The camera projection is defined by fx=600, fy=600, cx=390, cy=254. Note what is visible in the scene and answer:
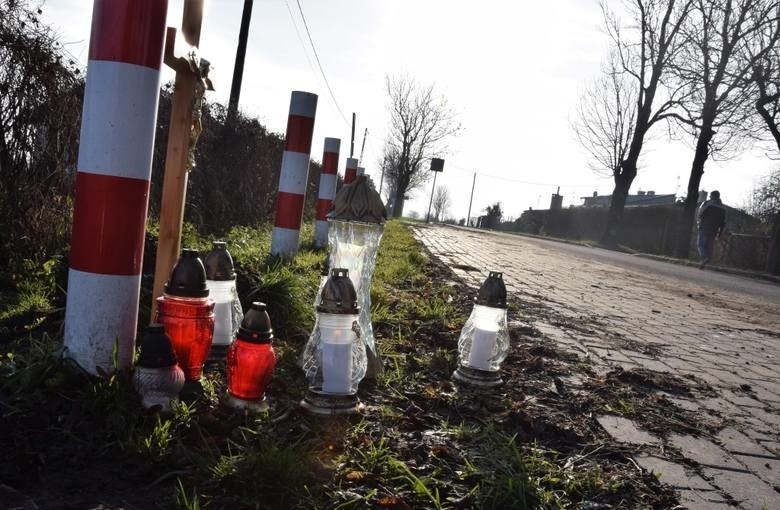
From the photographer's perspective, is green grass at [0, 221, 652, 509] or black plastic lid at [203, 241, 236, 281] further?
black plastic lid at [203, 241, 236, 281]

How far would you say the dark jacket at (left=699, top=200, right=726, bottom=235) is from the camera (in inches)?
726

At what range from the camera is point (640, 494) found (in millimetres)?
1833

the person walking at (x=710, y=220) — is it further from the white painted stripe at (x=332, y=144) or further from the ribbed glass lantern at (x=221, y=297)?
the ribbed glass lantern at (x=221, y=297)

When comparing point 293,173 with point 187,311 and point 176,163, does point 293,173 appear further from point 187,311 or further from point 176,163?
point 187,311

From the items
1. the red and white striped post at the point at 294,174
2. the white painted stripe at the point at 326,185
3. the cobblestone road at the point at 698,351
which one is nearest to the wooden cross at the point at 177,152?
the cobblestone road at the point at 698,351

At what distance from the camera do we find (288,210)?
17.9 ft

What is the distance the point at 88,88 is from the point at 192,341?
925 mm

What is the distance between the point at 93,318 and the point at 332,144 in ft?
21.0

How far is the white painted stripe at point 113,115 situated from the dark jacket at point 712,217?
19.6m

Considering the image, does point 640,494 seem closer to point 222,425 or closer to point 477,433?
point 477,433

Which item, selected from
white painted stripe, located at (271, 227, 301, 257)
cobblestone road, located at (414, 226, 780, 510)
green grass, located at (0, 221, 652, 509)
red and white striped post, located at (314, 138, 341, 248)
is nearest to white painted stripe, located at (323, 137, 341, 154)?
red and white striped post, located at (314, 138, 341, 248)

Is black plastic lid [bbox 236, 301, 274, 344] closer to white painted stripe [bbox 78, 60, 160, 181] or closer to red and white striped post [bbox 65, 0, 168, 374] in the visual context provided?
red and white striped post [bbox 65, 0, 168, 374]

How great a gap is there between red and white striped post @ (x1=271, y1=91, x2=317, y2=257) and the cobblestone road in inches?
88.7

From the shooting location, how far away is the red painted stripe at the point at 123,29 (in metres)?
1.97
